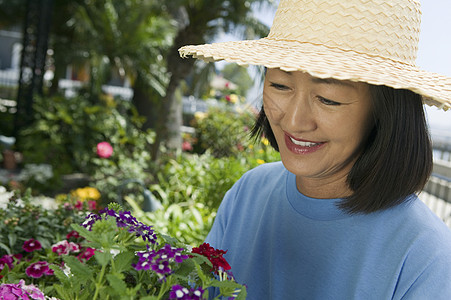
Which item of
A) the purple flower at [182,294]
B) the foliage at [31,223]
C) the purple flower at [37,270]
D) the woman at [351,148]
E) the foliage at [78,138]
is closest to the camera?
the purple flower at [182,294]

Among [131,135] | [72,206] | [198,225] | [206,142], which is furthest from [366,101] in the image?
[206,142]

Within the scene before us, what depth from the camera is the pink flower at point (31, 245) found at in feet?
6.01

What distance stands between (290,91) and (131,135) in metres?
6.43

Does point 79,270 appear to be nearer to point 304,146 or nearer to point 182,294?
point 182,294

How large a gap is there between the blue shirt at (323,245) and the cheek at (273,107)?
0.86 feet

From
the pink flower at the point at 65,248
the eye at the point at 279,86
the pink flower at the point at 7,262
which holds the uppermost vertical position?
the eye at the point at 279,86

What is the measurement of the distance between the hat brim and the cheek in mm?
110

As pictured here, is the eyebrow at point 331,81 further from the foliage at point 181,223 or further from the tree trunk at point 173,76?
the tree trunk at point 173,76

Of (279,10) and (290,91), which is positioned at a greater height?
(279,10)

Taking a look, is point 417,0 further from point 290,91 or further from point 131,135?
point 131,135

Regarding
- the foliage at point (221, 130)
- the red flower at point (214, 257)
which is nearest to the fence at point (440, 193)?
the foliage at point (221, 130)

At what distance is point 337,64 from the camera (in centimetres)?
94

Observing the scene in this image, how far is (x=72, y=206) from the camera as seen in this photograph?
93.7 inches

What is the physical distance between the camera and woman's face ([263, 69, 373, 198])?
1.00 m
